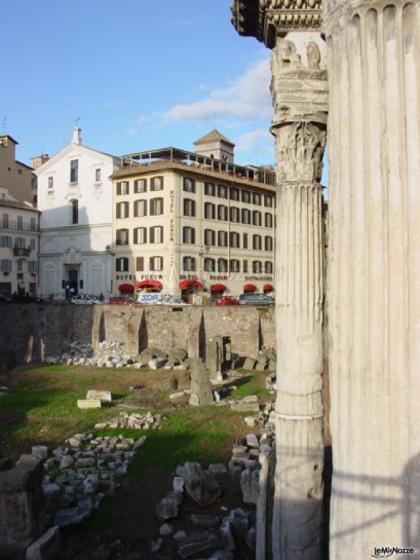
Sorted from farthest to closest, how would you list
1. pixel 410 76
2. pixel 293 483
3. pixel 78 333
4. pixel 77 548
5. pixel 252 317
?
pixel 78 333, pixel 252 317, pixel 77 548, pixel 293 483, pixel 410 76

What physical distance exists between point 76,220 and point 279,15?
142ft

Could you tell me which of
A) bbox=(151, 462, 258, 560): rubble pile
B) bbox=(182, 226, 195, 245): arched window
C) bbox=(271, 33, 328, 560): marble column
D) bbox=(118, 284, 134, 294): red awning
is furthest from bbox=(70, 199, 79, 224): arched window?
bbox=(271, 33, 328, 560): marble column

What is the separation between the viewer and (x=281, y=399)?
17.0ft

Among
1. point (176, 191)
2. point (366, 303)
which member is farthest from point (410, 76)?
point (176, 191)

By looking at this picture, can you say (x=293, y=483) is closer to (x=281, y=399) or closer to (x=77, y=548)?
(x=281, y=399)

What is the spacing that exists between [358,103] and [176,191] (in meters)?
39.1

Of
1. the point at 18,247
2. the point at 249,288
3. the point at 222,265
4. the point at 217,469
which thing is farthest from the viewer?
the point at 18,247

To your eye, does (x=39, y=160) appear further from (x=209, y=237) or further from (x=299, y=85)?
(x=299, y=85)

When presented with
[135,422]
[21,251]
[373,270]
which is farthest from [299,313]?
[21,251]

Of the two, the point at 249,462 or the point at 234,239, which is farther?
the point at 234,239

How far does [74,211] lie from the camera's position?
4756 cm

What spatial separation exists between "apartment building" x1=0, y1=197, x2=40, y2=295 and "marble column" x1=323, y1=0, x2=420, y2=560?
1830 inches

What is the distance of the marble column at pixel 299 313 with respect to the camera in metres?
5.01

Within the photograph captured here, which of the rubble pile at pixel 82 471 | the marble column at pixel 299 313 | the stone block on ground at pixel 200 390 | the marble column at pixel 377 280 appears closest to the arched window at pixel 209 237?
the stone block on ground at pixel 200 390
